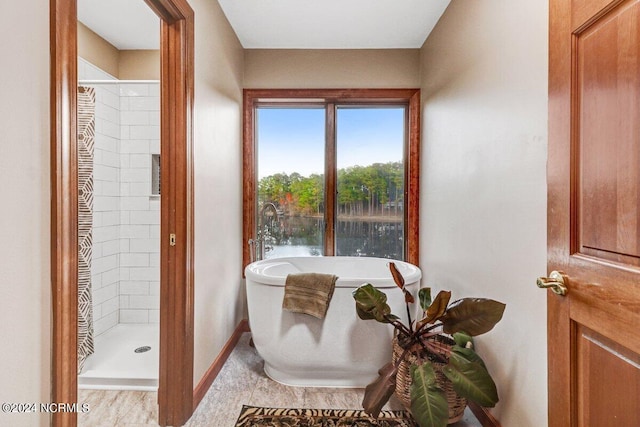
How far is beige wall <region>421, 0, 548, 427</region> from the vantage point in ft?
4.61

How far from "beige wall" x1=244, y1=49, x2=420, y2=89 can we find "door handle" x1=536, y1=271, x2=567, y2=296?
8.04 feet

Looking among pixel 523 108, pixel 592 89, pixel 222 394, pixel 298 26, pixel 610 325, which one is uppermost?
pixel 298 26

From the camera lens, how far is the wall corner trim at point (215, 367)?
6.47 feet

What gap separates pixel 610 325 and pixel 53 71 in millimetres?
1630

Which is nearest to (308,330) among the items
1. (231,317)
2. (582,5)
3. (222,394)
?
(222,394)

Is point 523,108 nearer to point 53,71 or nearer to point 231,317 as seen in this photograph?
point 53,71

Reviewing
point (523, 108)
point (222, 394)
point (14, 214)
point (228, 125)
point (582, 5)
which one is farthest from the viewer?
point (228, 125)

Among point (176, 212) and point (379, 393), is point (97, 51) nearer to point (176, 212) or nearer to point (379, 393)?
point (176, 212)

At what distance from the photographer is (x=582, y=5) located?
960 millimetres

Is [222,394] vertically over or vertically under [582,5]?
under

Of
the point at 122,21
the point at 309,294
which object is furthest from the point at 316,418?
the point at 122,21

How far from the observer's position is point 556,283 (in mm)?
1051

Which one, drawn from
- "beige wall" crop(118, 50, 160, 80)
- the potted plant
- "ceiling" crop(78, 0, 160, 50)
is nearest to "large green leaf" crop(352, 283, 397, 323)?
the potted plant

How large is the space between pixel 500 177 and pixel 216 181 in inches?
68.6
